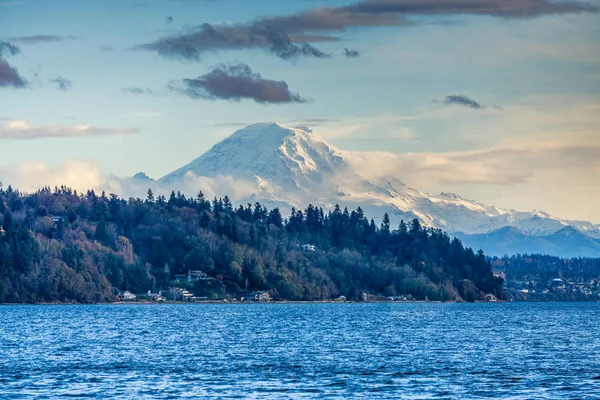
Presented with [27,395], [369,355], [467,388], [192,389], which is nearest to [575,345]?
[369,355]

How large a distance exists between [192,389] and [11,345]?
57.2m

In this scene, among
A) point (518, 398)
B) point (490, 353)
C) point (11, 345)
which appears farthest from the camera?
point (11, 345)

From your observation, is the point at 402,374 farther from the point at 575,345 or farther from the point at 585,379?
the point at 575,345

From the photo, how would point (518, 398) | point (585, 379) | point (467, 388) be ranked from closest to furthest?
1. point (518, 398)
2. point (467, 388)
3. point (585, 379)

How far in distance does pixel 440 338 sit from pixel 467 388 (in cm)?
6768

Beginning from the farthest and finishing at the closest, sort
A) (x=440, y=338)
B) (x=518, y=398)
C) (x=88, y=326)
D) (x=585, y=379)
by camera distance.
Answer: (x=88, y=326) < (x=440, y=338) < (x=585, y=379) < (x=518, y=398)

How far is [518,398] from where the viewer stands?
83.4 metres

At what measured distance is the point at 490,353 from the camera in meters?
126

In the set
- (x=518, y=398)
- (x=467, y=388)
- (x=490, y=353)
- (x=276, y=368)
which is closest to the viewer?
(x=518, y=398)

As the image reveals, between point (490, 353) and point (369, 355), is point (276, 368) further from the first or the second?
point (490, 353)

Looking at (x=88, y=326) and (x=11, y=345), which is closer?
(x=11, y=345)

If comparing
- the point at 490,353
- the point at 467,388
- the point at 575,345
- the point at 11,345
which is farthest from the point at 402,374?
the point at 11,345

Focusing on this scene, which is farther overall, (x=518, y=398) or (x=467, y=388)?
(x=467, y=388)

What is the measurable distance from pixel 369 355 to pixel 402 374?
22.1 metres
